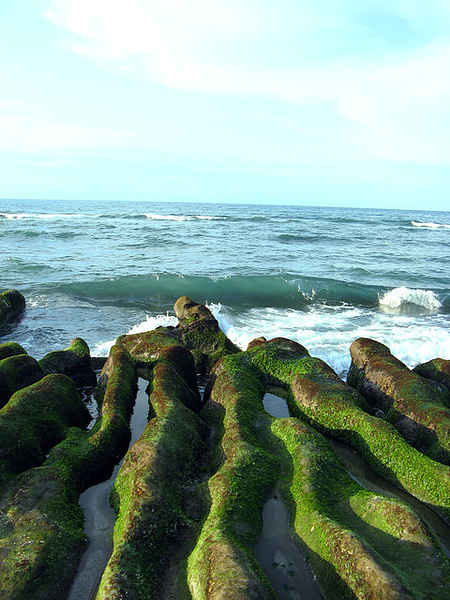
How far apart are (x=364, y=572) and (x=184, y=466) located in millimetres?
2583

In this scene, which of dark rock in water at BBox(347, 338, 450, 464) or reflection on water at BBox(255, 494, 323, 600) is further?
dark rock in water at BBox(347, 338, 450, 464)

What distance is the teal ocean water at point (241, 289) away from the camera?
14.2 metres

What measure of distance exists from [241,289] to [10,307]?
11217mm

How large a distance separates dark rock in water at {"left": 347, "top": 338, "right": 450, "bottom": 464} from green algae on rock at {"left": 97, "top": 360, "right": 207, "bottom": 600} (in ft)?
11.3

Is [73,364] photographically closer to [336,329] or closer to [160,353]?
[160,353]

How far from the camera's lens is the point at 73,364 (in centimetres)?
942

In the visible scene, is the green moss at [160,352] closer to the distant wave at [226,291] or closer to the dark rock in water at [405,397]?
the dark rock in water at [405,397]

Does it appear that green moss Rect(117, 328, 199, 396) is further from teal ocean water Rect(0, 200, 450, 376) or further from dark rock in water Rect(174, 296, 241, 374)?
teal ocean water Rect(0, 200, 450, 376)

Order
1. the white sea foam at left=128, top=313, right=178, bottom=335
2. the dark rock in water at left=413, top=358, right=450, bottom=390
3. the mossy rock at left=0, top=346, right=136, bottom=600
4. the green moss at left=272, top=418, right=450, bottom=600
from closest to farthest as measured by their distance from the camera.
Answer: the green moss at left=272, top=418, right=450, bottom=600 < the mossy rock at left=0, top=346, right=136, bottom=600 < the dark rock in water at left=413, top=358, right=450, bottom=390 < the white sea foam at left=128, top=313, right=178, bottom=335

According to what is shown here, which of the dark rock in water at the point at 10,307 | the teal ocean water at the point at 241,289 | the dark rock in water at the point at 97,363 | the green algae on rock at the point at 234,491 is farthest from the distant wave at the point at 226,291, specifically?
the green algae on rock at the point at 234,491

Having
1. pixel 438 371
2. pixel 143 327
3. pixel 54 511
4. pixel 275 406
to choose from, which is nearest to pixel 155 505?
pixel 54 511

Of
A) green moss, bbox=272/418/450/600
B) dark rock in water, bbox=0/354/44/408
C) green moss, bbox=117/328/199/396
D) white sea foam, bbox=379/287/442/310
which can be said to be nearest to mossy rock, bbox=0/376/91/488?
dark rock in water, bbox=0/354/44/408

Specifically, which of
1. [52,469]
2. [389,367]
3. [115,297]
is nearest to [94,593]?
[52,469]

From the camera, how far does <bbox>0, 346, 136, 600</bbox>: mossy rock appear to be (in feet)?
13.0
